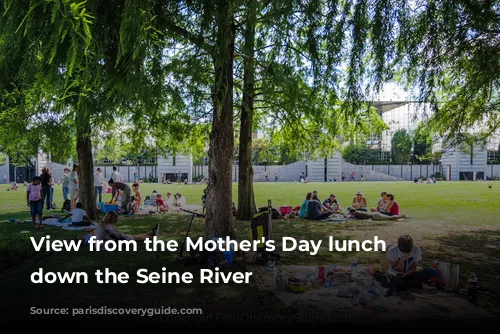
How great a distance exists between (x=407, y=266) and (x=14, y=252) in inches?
273

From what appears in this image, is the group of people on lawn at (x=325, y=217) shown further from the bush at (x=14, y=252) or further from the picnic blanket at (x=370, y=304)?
the bush at (x=14, y=252)

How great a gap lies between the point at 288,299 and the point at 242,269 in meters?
1.94

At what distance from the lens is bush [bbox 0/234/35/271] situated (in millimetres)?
7102

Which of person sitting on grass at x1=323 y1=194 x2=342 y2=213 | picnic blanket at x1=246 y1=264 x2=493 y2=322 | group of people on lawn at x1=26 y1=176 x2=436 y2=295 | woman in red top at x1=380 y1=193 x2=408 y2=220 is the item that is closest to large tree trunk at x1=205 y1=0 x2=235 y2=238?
group of people on lawn at x1=26 y1=176 x2=436 y2=295

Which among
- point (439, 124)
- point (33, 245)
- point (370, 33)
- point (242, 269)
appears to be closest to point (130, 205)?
point (33, 245)

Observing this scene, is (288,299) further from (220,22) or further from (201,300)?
(220,22)

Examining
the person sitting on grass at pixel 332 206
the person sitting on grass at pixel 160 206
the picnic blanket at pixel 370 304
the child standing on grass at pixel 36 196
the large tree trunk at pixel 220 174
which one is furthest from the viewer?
the person sitting on grass at pixel 160 206

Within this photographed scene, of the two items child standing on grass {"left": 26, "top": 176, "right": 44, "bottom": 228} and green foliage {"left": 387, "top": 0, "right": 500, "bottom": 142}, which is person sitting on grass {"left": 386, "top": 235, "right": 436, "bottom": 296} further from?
child standing on grass {"left": 26, "top": 176, "right": 44, "bottom": 228}

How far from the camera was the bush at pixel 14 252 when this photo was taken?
7.10m

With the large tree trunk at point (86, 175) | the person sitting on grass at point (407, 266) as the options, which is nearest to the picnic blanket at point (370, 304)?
the person sitting on grass at point (407, 266)

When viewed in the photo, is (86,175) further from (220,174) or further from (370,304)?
(370,304)

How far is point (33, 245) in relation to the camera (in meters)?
8.55

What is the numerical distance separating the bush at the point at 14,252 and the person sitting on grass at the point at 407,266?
6457mm

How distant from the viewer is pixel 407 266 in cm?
597
